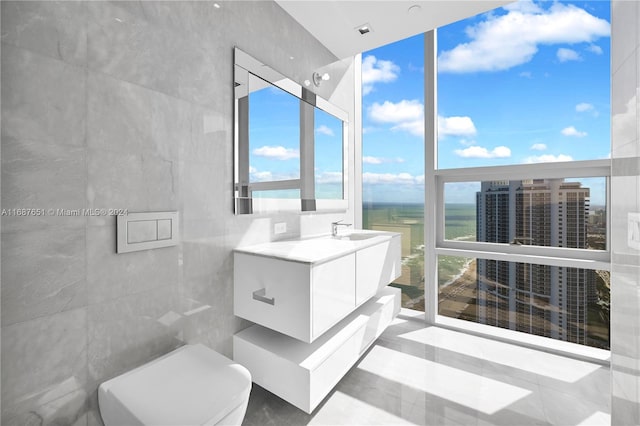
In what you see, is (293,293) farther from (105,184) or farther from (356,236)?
(356,236)

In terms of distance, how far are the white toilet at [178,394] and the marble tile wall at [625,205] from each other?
130cm

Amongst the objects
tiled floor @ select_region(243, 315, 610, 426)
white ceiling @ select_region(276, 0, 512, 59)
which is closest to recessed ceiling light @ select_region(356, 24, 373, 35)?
white ceiling @ select_region(276, 0, 512, 59)

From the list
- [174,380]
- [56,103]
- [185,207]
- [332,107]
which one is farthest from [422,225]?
[56,103]

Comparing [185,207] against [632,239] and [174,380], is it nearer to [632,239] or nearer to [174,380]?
[174,380]

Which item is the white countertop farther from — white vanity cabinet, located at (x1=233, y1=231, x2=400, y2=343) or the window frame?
the window frame

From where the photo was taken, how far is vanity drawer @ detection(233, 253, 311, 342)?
1289 millimetres

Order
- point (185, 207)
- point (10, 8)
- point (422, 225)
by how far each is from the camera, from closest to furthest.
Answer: point (10, 8) < point (185, 207) < point (422, 225)

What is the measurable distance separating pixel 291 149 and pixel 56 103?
1233mm

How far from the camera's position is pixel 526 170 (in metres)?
2.19

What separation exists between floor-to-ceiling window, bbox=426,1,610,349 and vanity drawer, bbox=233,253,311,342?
170 cm

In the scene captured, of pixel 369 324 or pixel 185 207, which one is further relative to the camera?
pixel 369 324

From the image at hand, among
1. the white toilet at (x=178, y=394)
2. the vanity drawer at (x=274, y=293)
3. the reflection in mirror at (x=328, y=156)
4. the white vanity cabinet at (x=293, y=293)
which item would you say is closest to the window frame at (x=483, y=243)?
the reflection in mirror at (x=328, y=156)

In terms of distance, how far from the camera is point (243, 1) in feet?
5.21

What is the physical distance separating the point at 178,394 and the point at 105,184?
0.80 metres
